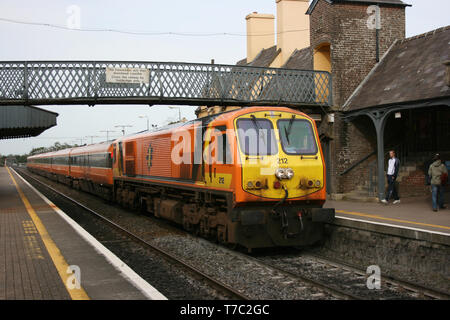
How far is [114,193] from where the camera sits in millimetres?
20781

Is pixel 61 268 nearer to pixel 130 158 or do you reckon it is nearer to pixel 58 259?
pixel 58 259

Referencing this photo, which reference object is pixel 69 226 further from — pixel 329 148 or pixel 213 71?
pixel 329 148

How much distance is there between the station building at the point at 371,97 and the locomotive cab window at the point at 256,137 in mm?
7449

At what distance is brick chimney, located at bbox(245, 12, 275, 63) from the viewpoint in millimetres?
32156

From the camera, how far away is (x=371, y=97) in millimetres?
17047

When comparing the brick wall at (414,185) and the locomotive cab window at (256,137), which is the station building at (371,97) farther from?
the locomotive cab window at (256,137)

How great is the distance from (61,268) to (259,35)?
90.5 feet

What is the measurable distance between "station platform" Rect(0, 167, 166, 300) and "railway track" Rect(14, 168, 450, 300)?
138 centimetres

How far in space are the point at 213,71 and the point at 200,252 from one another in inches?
389

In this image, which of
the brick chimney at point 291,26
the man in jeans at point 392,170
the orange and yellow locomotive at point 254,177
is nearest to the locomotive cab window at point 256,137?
the orange and yellow locomotive at point 254,177

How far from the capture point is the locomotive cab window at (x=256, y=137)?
31.6ft

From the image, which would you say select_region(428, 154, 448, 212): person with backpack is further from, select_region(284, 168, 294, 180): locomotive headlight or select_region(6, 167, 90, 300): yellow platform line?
select_region(6, 167, 90, 300): yellow platform line

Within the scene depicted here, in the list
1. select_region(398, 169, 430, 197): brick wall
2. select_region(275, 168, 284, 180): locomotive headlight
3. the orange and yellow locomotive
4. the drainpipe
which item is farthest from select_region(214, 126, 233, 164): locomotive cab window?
select_region(398, 169, 430, 197): brick wall
